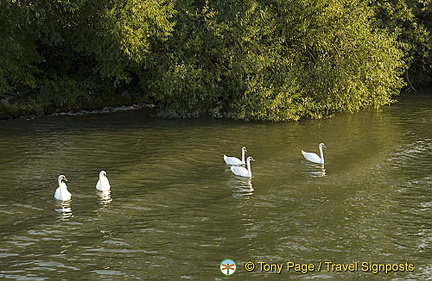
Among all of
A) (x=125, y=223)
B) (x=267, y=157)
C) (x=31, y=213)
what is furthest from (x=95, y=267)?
(x=267, y=157)

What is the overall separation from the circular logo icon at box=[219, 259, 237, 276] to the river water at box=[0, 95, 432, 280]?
151 mm

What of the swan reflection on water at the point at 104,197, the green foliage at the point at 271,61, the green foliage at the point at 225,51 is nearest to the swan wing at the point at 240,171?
the swan reflection on water at the point at 104,197

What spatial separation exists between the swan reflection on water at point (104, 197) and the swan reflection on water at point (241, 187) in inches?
152

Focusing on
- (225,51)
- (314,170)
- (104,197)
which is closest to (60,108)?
(225,51)

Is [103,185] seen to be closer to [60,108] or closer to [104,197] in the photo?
[104,197]

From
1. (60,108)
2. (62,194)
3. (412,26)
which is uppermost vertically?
(412,26)

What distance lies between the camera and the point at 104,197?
19484 mm

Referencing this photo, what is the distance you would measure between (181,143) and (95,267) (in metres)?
14.6

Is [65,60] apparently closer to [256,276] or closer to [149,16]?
[149,16]

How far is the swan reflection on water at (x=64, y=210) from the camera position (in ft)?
57.2

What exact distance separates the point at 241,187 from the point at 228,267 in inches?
276

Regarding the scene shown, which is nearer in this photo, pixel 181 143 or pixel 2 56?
pixel 181 143

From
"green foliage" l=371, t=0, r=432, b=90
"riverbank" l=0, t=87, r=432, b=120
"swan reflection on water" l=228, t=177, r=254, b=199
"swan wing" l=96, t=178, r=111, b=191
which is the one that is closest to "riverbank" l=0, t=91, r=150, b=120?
"riverbank" l=0, t=87, r=432, b=120

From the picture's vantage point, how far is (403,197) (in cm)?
1905
